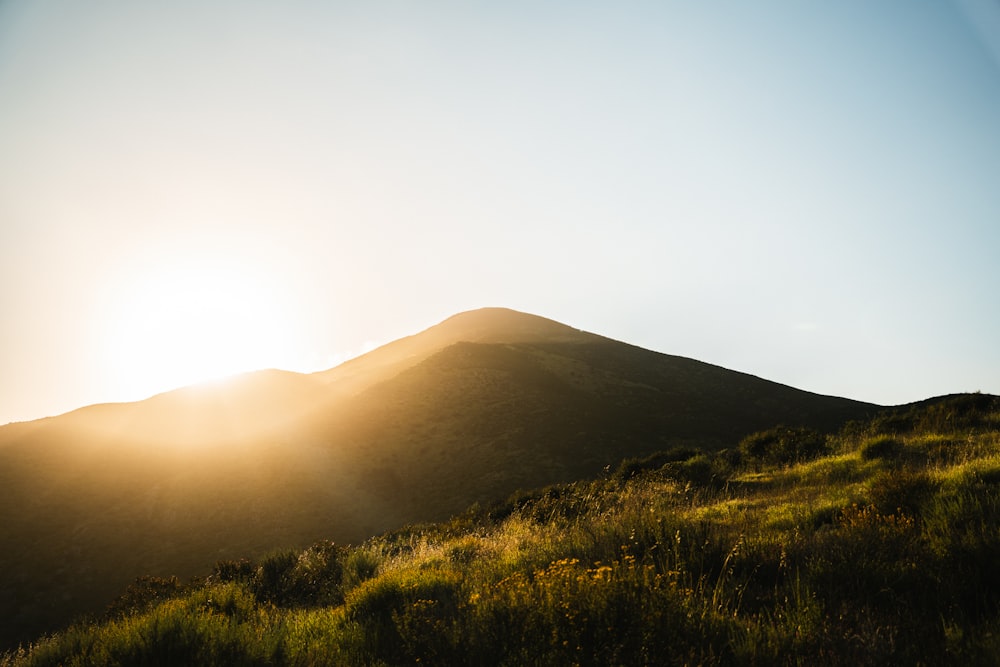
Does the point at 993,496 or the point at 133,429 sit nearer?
the point at 993,496

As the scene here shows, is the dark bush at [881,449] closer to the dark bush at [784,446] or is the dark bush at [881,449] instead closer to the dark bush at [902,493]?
the dark bush at [784,446]

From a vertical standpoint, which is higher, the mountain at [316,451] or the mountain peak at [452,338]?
the mountain peak at [452,338]

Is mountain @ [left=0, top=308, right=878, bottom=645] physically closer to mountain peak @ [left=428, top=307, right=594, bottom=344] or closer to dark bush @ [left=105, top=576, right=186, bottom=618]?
dark bush @ [left=105, top=576, right=186, bottom=618]

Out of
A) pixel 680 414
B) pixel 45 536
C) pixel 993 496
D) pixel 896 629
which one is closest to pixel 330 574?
pixel 896 629

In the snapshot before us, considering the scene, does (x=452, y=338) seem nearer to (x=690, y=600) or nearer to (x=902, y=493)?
(x=902, y=493)

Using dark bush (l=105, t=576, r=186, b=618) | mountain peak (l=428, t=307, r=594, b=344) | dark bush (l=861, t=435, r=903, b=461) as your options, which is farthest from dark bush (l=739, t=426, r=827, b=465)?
mountain peak (l=428, t=307, r=594, b=344)

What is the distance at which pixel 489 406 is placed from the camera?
4859 centimetres

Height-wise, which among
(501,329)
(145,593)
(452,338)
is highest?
(501,329)

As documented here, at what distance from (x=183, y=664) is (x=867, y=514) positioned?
7.62m

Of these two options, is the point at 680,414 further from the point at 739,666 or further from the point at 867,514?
the point at 739,666

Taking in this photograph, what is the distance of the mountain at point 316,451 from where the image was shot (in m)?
30.2

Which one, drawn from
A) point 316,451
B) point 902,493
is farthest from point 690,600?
point 316,451

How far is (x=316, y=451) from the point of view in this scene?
42.9 m

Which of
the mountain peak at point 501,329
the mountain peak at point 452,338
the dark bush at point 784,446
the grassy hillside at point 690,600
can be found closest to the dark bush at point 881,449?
the grassy hillside at point 690,600
